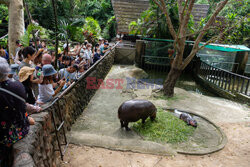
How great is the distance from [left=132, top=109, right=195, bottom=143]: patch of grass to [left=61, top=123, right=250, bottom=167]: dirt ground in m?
0.66

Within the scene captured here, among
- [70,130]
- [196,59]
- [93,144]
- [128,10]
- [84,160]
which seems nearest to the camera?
[84,160]

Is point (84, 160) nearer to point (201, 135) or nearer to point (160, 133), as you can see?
point (160, 133)

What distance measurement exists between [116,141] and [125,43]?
10.6 meters

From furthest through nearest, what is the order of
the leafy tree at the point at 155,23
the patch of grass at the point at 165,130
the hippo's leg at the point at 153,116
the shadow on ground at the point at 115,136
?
1. the leafy tree at the point at 155,23
2. the hippo's leg at the point at 153,116
3. the patch of grass at the point at 165,130
4. the shadow on ground at the point at 115,136

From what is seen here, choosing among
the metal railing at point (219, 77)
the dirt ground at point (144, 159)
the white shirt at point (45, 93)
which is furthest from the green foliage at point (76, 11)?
the dirt ground at point (144, 159)

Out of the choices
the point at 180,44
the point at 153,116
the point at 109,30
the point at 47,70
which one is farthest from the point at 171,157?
the point at 109,30

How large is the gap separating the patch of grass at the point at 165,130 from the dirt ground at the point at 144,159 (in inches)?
25.9

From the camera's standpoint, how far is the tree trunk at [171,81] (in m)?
7.38

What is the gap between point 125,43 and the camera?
13914 mm

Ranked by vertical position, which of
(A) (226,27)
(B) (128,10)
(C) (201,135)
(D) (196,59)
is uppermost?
(B) (128,10)

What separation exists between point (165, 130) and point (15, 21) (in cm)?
650

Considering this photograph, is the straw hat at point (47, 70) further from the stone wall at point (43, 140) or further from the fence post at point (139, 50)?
the fence post at point (139, 50)

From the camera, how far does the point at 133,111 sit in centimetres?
475

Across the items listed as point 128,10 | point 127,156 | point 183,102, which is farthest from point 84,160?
point 128,10
